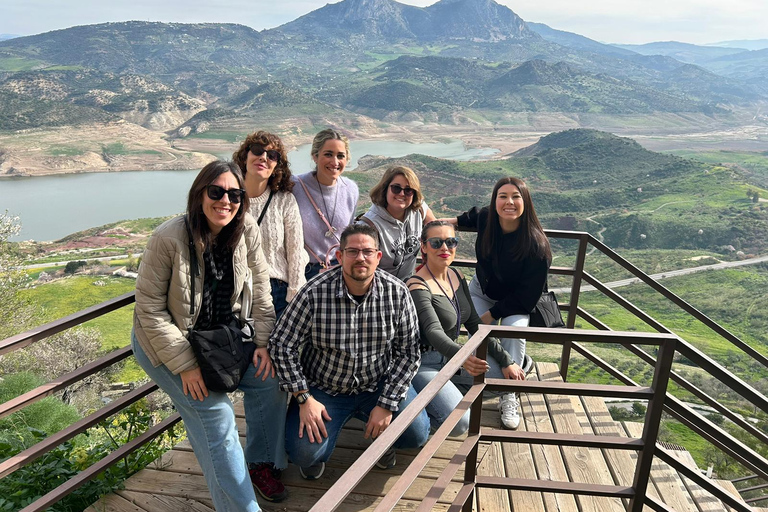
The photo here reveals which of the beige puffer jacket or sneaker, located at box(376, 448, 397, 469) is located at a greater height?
the beige puffer jacket

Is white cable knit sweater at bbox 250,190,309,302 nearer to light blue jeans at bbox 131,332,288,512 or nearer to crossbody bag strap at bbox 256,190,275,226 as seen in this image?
crossbody bag strap at bbox 256,190,275,226

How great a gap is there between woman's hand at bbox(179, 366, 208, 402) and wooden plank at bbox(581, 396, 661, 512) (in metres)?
2.13

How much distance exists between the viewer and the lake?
78375 mm

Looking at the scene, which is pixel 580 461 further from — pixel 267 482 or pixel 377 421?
pixel 267 482

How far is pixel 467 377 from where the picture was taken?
11.5 feet

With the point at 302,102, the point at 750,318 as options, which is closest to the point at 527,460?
the point at 750,318

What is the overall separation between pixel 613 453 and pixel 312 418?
1.84 meters

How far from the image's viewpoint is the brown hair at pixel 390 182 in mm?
3455

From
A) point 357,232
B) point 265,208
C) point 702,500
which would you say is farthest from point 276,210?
point 702,500

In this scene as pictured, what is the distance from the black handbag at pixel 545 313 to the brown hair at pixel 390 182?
1.10 m

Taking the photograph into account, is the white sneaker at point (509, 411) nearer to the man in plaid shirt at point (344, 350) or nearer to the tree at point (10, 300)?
the man in plaid shirt at point (344, 350)

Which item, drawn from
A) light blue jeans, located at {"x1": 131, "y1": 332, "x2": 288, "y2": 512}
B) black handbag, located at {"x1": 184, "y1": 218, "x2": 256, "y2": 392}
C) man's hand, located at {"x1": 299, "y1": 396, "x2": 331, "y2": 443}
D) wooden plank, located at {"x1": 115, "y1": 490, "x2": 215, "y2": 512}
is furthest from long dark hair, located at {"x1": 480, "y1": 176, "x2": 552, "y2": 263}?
wooden plank, located at {"x1": 115, "y1": 490, "x2": 215, "y2": 512}

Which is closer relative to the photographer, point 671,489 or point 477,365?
point 477,365

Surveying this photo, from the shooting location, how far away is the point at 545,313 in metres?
3.91
